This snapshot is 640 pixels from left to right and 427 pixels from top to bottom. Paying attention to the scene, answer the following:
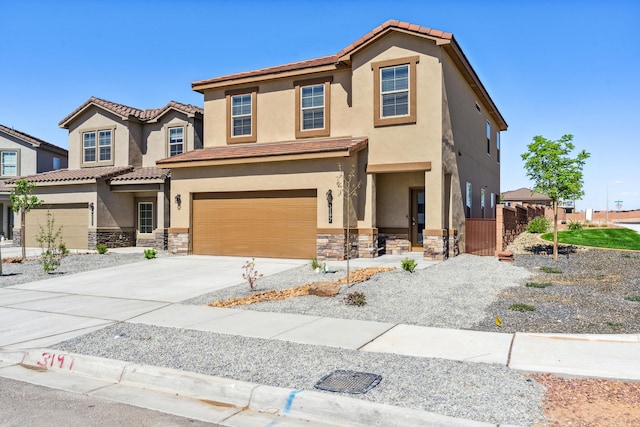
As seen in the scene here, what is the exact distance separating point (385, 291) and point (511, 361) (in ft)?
16.9

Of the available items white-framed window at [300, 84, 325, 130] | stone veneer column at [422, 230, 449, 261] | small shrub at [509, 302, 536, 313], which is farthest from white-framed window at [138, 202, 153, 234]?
small shrub at [509, 302, 536, 313]

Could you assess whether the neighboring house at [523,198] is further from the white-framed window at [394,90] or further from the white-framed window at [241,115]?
the white-framed window at [241,115]

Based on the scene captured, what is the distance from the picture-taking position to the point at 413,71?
17875 mm

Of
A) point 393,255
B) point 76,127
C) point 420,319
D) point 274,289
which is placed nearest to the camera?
point 420,319

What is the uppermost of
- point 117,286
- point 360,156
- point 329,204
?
point 360,156

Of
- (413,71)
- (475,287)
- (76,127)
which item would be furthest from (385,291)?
(76,127)

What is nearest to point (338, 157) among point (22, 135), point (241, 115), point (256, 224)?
point (256, 224)

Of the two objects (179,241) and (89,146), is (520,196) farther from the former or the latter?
(89,146)

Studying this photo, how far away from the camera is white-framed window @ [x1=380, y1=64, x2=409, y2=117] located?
1814 cm

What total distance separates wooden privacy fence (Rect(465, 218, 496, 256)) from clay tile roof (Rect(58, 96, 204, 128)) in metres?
14.7

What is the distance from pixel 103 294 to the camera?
12398mm

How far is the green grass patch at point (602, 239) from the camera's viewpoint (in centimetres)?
1986

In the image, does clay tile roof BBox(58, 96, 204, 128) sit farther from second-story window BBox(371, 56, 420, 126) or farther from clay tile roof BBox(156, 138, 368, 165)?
second-story window BBox(371, 56, 420, 126)

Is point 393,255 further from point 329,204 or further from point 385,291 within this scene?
point 385,291
